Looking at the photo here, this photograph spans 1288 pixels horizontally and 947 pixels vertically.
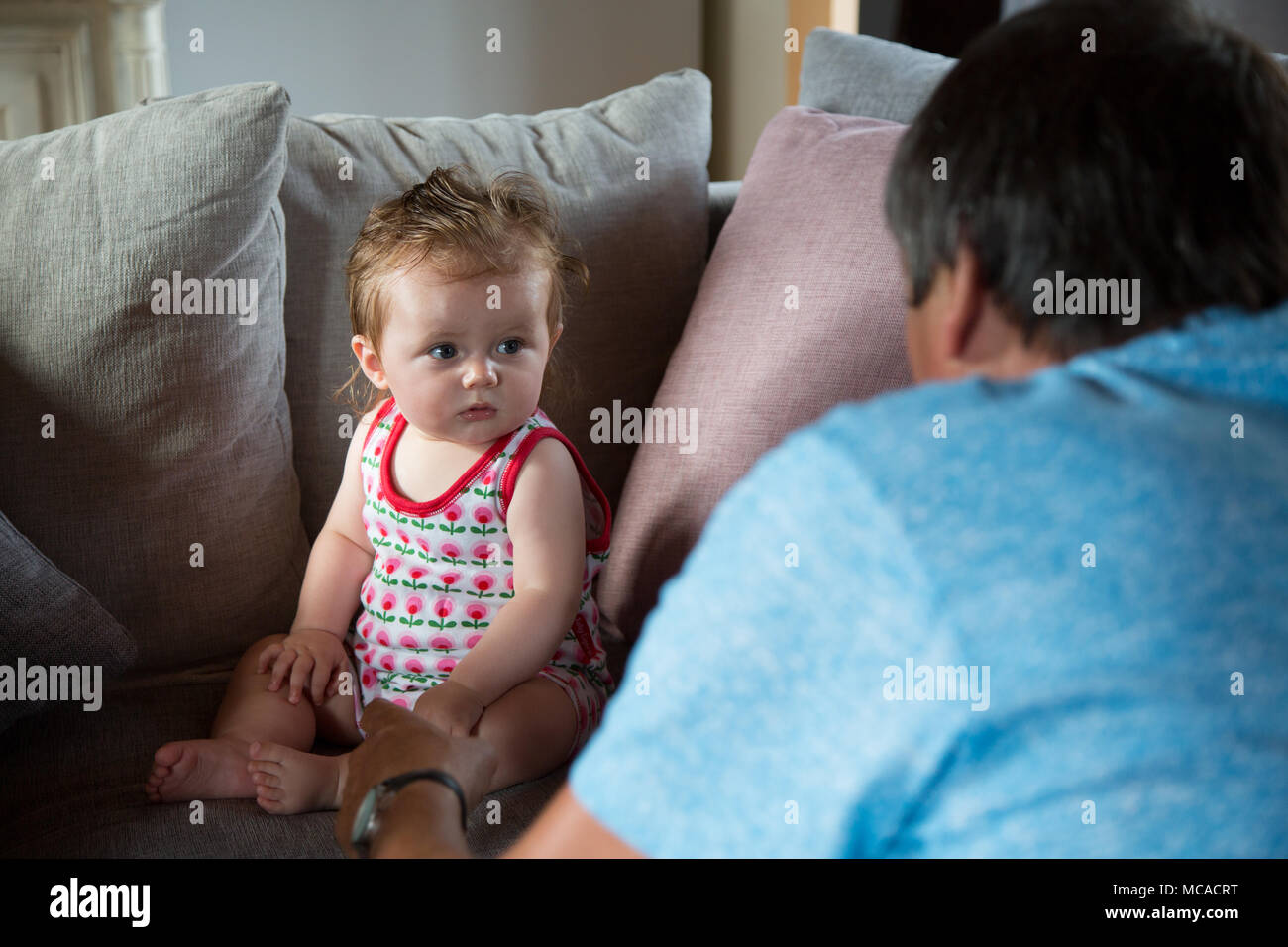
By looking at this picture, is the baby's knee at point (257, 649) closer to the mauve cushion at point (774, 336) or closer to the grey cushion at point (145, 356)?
the grey cushion at point (145, 356)

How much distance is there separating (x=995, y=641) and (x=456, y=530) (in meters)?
0.84

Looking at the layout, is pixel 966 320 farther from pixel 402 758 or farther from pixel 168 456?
pixel 168 456

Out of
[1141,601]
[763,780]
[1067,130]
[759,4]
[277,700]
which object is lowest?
[277,700]

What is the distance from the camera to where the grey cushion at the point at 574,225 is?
4.52ft

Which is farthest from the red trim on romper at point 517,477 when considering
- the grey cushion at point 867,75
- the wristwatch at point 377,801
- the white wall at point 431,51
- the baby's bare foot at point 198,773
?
the white wall at point 431,51

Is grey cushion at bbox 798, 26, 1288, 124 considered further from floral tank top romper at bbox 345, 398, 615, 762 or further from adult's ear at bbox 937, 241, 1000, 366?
adult's ear at bbox 937, 241, 1000, 366

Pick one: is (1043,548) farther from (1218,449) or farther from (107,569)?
(107,569)

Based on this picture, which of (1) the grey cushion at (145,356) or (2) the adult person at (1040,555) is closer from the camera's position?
(2) the adult person at (1040,555)

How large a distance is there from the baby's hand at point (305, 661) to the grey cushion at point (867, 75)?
0.95 metres

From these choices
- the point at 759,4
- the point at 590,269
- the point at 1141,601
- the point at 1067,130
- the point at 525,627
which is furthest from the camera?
the point at 759,4

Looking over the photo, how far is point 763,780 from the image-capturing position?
0.55 meters

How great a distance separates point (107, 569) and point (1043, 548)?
105 cm
